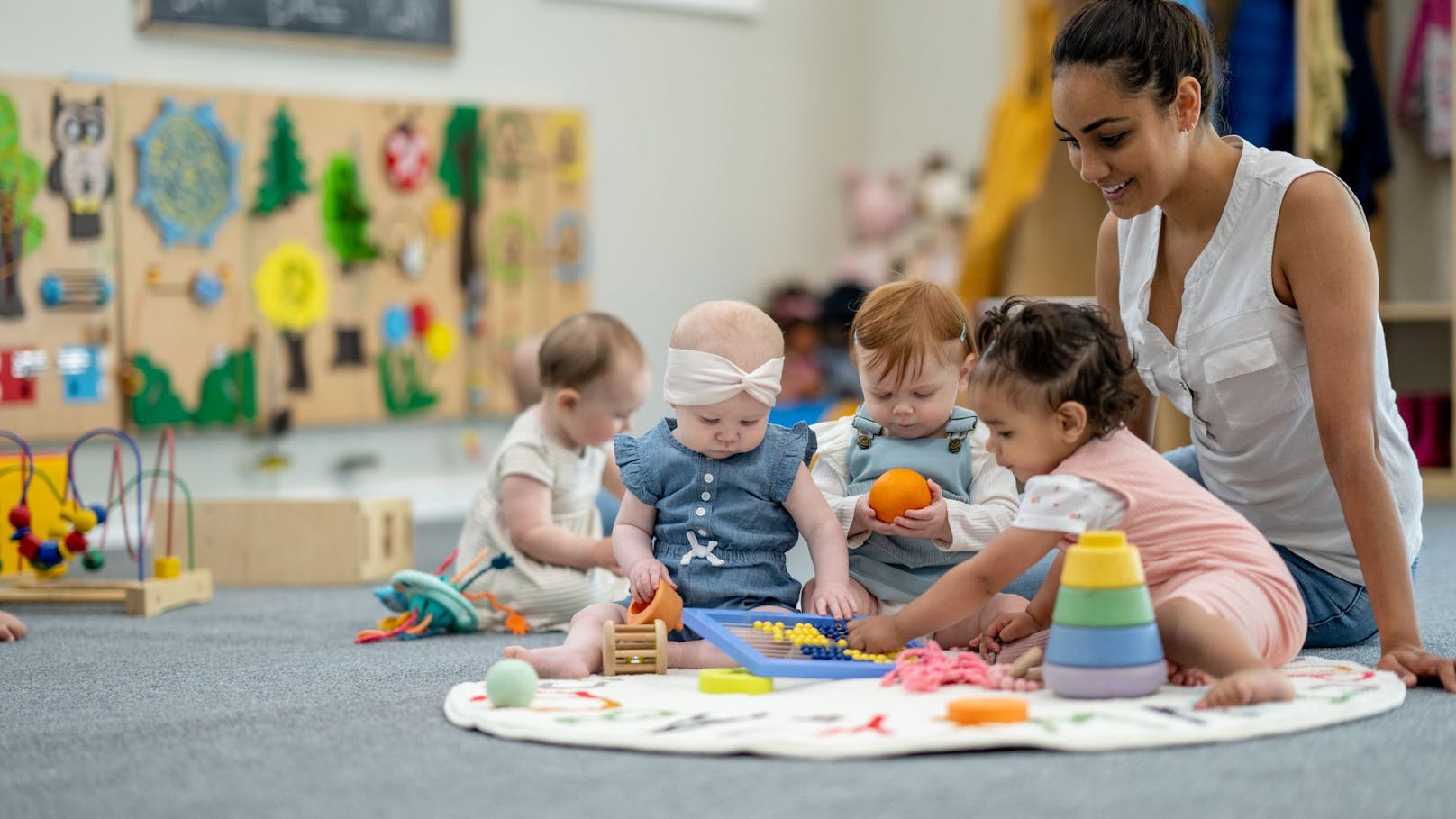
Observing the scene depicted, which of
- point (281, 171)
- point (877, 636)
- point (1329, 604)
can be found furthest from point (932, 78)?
point (877, 636)

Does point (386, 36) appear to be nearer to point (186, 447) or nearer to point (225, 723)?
point (186, 447)

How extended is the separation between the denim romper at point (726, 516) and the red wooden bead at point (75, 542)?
1.25 meters

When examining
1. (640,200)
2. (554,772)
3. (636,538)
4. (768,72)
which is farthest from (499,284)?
(554,772)

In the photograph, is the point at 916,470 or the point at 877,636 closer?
the point at 877,636

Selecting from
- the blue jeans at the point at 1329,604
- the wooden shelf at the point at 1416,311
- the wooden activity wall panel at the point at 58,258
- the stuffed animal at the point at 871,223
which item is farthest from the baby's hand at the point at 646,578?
the stuffed animal at the point at 871,223

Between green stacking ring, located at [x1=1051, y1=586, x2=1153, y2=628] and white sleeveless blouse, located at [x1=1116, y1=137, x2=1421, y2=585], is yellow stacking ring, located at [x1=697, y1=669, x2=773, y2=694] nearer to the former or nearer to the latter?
green stacking ring, located at [x1=1051, y1=586, x2=1153, y2=628]

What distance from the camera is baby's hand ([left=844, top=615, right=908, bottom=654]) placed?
174 centimetres

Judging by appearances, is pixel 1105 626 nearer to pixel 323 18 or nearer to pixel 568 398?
pixel 568 398

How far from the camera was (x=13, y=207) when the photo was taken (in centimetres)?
368

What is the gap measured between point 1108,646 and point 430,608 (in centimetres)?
116

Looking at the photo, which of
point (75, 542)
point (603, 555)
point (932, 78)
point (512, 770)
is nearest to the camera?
point (512, 770)

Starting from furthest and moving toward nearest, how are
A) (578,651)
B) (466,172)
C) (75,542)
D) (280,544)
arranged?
(466,172) < (280,544) < (75,542) < (578,651)

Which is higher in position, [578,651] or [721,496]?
[721,496]

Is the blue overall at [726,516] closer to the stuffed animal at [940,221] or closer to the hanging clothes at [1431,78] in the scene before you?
the hanging clothes at [1431,78]
